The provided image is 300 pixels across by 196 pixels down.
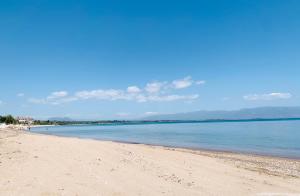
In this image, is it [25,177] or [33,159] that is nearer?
[25,177]

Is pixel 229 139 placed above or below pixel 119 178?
below

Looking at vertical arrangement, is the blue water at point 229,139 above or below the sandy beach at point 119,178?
below

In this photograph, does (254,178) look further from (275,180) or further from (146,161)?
(146,161)

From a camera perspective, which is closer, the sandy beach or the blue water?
the sandy beach

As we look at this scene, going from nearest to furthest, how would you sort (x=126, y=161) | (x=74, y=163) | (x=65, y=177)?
(x=65, y=177)
(x=74, y=163)
(x=126, y=161)

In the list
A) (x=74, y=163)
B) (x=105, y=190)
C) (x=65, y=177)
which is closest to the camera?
(x=105, y=190)

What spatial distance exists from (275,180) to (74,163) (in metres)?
9.84

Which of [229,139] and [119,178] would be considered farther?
[229,139]

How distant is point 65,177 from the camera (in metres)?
12.5

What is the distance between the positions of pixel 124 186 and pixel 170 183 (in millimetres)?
1997

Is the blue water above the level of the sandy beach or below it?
below

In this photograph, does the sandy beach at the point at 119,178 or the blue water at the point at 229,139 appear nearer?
the sandy beach at the point at 119,178

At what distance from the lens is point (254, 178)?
1484cm

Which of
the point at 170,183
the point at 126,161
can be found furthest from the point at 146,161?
the point at 170,183
